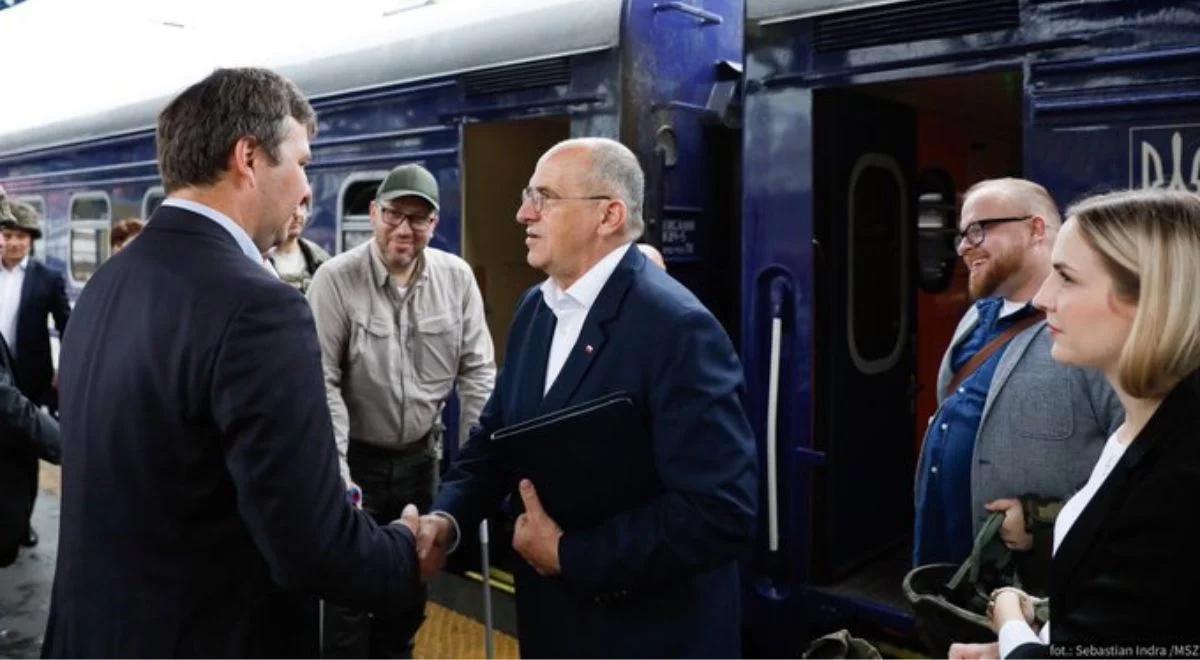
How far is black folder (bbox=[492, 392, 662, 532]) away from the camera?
1960 mm

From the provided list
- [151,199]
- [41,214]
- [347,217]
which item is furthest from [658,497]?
[41,214]

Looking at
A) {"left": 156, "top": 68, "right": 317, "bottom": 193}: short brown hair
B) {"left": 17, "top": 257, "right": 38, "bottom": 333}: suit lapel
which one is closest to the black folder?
{"left": 156, "top": 68, "right": 317, "bottom": 193}: short brown hair

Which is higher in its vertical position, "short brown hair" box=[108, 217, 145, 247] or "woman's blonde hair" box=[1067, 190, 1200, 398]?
"short brown hair" box=[108, 217, 145, 247]

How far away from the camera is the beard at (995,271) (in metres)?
2.63

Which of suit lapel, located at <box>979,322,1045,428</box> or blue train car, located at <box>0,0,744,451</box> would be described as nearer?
suit lapel, located at <box>979,322,1045,428</box>

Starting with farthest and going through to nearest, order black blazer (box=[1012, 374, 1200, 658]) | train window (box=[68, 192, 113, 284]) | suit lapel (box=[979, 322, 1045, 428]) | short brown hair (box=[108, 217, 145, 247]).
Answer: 1. train window (box=[68, 192, 113, 284])
2. short brown hair (box=[108, 217, 145, 247])
3. suit lapel (box=[979, 322, 1045, 428])
4. black blazer (box=[1012, 374, 1200, 658])

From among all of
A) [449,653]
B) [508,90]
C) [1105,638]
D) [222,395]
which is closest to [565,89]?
[508,90]

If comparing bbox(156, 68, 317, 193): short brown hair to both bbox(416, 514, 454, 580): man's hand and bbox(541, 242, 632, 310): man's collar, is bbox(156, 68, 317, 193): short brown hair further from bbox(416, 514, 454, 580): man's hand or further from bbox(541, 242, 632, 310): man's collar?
bbox(416, 514, 454, 580): man's hand

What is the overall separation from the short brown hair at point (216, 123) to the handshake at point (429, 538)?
0.79 meters

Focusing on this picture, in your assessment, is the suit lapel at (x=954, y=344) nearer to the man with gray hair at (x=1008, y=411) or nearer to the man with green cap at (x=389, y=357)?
the man with gray hair at (x=1008, y=411)

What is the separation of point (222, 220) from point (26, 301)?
475 cm

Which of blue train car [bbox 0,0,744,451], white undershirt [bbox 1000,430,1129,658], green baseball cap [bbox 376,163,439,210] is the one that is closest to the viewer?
white undershirt [bbox 1000,430,1129,658]

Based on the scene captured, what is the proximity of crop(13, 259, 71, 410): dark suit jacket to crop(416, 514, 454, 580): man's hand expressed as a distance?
4376 millimetres

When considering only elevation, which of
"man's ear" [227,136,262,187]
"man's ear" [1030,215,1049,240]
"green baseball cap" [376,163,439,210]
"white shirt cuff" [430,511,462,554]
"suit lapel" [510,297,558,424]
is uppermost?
"green baseball cap" [376,163,439,210]
